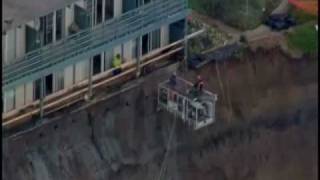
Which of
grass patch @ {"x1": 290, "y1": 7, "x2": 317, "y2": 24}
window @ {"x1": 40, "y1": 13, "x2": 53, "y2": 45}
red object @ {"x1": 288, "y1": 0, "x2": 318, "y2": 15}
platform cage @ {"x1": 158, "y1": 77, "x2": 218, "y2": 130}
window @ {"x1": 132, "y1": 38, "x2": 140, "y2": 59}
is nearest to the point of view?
window @ {"x1": 40, "y1": 13, "x2": 53, "y2": 45}

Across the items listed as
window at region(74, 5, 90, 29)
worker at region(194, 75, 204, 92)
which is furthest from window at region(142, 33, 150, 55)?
window at region(74, 5, 90, 29)

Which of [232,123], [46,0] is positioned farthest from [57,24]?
[232,123]

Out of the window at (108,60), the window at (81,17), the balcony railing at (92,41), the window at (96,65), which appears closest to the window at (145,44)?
the balcony railing at (92,41)

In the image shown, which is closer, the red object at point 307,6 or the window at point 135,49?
the window at point 135,49

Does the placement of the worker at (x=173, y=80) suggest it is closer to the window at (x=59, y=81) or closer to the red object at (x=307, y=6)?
the window at (x=59, y=81)

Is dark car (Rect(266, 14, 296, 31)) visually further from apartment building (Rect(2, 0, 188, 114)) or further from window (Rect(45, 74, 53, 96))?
window (Rect(45, 74, 53, 96))

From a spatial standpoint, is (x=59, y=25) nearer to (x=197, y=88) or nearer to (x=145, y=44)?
(x=145, y=44)

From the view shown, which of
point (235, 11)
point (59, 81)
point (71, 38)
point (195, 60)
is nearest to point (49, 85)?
point (59, 81)
